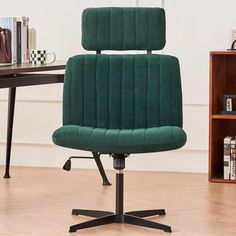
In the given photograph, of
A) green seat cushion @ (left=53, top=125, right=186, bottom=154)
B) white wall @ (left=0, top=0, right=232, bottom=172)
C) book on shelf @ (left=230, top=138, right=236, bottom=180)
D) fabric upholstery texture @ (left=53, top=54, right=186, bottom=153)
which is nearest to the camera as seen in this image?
green seat cushion @ (left=53, top=125, right=186, bottom=154)

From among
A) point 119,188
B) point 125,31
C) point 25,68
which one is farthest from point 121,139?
point 25,68

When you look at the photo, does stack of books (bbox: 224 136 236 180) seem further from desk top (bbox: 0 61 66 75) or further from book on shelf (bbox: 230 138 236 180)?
desk top (bbox: 0 61 66 75)

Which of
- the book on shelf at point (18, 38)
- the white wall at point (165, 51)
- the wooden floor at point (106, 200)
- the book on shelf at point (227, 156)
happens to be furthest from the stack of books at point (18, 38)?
the book on shelf at point (227, 156)

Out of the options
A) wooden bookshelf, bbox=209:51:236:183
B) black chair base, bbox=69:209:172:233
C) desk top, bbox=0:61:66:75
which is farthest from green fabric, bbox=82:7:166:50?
wooden bookshelf, bbox=209:51:236:183

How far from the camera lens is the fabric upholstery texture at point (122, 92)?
390 cm

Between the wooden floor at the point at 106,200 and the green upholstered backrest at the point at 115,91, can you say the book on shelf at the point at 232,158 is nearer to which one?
the wooden floor at the point at 106,200

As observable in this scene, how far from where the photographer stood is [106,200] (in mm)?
4520

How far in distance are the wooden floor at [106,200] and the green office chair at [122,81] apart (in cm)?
27

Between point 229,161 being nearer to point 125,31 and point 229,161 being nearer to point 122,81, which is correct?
point 122,81

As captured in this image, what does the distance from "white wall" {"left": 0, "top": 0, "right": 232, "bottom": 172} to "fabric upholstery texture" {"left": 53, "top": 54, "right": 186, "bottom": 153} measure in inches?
59.9

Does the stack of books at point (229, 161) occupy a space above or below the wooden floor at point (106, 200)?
above

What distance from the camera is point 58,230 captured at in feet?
12.6

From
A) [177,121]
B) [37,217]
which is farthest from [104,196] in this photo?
[177,121]

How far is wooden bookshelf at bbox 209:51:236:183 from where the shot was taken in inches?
201
